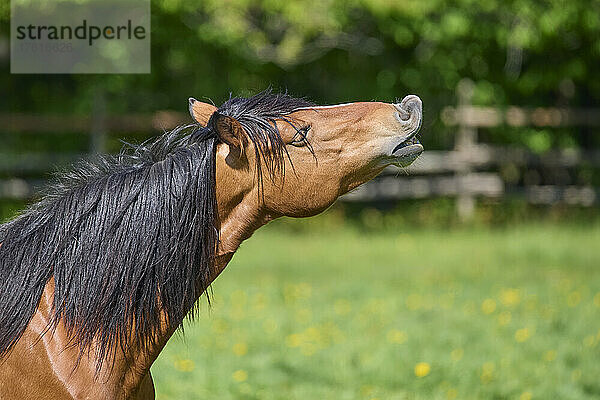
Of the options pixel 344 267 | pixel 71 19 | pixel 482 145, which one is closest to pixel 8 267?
pixel 344 267

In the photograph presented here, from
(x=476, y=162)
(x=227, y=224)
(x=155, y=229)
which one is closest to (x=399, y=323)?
(x=227, y=224)

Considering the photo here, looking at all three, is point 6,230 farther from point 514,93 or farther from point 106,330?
point 514,93

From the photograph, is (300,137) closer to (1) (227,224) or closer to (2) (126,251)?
(1) (227,224)

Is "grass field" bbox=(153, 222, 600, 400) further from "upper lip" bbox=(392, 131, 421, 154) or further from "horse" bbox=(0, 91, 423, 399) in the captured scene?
"upper lip" bbox=(392, 131, 421, 154)

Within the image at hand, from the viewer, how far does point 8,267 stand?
2.47 meters

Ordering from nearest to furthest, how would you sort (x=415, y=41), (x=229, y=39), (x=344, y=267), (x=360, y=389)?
(x=360, y=389) → (x=344, y=267) → (x=229, y=39) → (x=415, y=41)

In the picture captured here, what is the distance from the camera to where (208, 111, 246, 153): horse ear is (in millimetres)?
2400

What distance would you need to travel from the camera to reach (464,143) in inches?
506

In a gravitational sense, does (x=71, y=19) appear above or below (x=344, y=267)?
above

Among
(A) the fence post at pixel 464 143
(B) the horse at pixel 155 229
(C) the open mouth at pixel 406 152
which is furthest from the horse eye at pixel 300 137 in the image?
(A) the fence post at pixel 464 143

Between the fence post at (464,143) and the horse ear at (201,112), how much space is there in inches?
403

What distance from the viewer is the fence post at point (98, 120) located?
1196cm

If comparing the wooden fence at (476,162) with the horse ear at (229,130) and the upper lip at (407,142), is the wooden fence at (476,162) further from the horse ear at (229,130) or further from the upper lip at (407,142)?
the horse ear at (229,130)

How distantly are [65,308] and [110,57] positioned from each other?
353 inches
